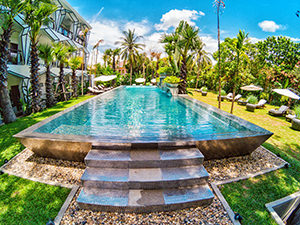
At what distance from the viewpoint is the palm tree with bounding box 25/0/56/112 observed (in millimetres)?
8123

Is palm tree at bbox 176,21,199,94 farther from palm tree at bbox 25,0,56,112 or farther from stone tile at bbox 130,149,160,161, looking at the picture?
stone tile at bbox 130,149,160,161

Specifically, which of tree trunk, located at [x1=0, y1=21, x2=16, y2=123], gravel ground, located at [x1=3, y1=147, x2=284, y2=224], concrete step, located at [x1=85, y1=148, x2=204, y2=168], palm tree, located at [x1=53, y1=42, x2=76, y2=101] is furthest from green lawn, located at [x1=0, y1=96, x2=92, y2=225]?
palm tree, located at [x1=53, y1=42, x2=76, y2=101]

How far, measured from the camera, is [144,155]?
146 inches

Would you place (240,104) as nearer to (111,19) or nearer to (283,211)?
(283,211)

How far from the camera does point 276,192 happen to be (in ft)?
11.9

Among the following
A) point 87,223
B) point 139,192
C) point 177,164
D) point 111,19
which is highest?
point 111,19

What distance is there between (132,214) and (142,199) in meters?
0.33

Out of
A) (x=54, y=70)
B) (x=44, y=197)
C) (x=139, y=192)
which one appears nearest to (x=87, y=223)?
(x=139, y=192)

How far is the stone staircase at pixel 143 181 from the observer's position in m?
2.94

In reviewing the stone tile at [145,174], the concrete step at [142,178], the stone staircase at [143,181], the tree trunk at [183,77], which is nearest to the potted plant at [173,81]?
the tree trunk at [183,77]

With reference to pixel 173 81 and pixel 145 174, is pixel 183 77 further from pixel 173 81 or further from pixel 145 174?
pixel 145 174

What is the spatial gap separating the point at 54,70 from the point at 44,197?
18754 millimetres

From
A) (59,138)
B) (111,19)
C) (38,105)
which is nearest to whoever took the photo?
(59,138)

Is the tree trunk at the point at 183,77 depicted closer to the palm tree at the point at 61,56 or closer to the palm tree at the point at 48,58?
the palm tree at the point at 61,56
